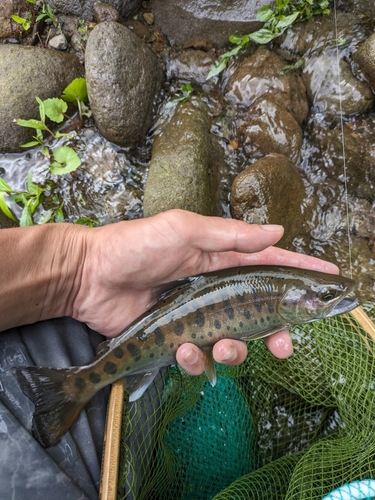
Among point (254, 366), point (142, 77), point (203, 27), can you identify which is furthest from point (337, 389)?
point (203, 27)

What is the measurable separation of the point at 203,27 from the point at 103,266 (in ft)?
12.8

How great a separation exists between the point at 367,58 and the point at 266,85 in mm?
1158

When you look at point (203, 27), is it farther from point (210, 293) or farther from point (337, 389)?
point (337, 389)

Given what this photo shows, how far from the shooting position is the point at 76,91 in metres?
5.09

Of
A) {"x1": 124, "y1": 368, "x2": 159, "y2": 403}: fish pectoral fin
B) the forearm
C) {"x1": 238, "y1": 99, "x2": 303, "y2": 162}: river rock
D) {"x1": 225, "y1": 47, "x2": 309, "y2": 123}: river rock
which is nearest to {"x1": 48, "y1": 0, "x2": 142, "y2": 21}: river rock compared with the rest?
{"x1": 225, "y1": 47, "x2": 309, "y2": 123}: river rock

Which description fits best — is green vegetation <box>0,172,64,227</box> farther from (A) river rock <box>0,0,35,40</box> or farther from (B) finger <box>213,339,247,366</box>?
(B) finger <box>213,339,247,366</box>

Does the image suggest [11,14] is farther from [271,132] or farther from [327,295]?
[327,295]

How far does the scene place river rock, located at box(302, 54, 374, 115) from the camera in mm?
5230

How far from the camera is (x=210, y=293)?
9.44 ft

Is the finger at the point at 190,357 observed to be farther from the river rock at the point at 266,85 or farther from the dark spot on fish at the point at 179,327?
the river rock at the point at 266,85

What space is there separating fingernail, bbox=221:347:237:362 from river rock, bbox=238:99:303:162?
2.99 meters

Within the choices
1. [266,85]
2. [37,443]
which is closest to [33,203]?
[37,443]

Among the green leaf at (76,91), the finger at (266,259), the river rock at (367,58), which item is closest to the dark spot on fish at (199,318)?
the finger at (266,259)

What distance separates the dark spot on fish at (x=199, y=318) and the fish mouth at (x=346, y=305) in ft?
2.64
